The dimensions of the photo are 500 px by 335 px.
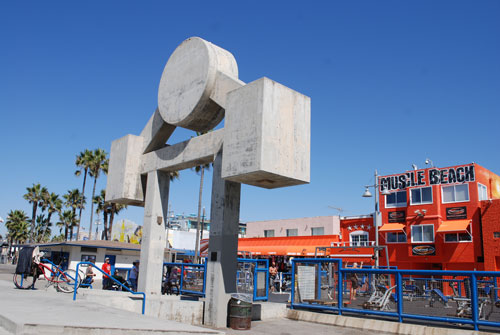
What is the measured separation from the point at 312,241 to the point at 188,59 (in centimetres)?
3509

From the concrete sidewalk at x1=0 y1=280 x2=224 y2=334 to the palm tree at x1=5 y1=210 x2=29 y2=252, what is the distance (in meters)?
81.9

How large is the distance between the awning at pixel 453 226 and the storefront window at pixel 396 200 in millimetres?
4362

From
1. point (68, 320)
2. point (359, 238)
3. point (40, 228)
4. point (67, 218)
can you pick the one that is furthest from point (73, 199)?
point (68, 320)

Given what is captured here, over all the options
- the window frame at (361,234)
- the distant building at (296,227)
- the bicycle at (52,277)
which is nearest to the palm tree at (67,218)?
the distant building at (296,227)

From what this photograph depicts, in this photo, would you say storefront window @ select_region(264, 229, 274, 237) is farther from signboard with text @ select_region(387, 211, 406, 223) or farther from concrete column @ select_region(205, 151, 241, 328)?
concrete column @ select_region(205, 151, 241, 328)

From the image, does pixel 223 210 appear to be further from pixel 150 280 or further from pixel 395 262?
pixel 395 262

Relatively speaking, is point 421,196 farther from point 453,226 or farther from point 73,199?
point 73,199

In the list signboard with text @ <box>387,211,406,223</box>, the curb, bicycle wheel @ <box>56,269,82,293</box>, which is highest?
signboard with text @ <box>387,211,406,223</box>

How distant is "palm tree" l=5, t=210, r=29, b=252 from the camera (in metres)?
82.3

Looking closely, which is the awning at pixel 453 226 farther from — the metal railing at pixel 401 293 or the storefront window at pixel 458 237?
the metal railing at pixel 401 293

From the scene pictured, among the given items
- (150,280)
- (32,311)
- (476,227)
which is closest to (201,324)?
(150,280)

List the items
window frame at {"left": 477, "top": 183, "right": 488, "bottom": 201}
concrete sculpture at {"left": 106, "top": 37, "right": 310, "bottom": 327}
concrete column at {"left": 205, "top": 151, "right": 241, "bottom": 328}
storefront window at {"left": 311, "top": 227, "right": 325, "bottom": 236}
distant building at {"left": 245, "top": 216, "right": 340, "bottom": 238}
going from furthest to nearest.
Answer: storefront window at {"left": 311, "top": 227, "right": 325, "bottom": 236} → distant building at {"left": 245, "top": 216, "right": 340, "bottom": 238} → window frame at {"left": 477, "top": 183, "right": 488, "bottom": 201} → concrete column at {"left": 205, "top": 151, "right": 241, "bottom": 328} → concrete sculpture at {"left": 106, "top": 37, "right": 310, "bottom": 327}

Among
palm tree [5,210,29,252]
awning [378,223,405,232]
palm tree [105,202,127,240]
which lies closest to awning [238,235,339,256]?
awning [378,223,405,232]

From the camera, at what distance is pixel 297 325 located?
1355 centimetres
